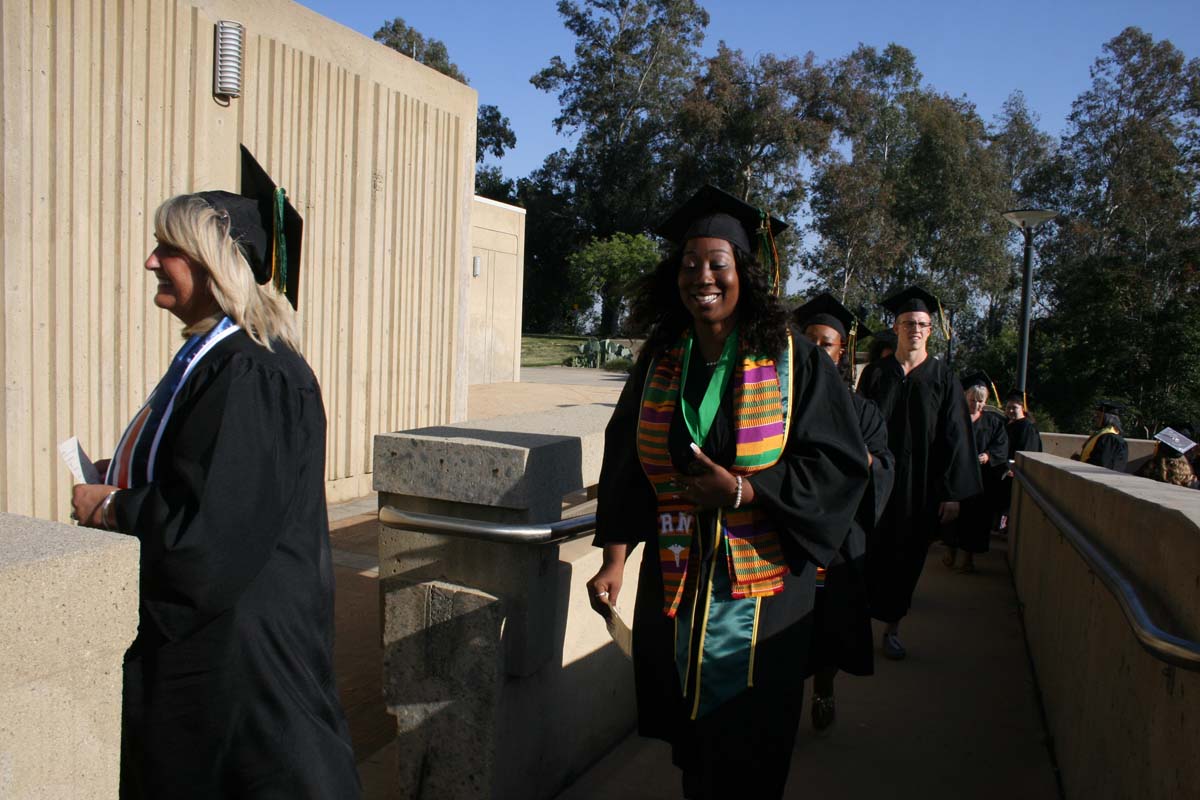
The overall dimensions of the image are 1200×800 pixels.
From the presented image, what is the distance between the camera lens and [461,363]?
421 inches

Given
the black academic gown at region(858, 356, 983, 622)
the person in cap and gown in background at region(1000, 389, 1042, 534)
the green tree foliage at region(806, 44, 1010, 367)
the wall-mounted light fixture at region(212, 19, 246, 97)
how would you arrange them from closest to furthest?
the black academic gown at region(858, 356, 983, 622) < the wall-mounted light fixture at region(212, 19, 246, 97) < the person in cap and gown in background at region(1000, 389, 1042, 534) < the green tree foliage at region(806, 44, 1010, 367)

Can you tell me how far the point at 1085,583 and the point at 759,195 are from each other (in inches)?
1452

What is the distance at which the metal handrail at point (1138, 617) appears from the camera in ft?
6.20

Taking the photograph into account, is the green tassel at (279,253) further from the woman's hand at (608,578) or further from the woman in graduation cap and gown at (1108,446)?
the woman in graduation cap and gown at (1108,446)

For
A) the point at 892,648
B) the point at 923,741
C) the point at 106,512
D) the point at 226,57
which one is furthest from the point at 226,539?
the point at 226,57

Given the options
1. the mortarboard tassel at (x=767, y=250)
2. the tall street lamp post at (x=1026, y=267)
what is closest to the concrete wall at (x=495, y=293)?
the tall street lamp post at (x=1026, y=267)

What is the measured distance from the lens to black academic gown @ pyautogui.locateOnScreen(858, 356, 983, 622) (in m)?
5.38

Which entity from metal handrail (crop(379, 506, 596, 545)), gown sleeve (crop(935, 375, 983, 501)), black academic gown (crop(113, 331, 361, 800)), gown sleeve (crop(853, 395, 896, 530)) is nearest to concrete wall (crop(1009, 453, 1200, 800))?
gown sleeve (crop(935, 375, 983, 501))

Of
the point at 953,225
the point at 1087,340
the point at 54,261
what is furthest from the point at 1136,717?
the point at 953,225

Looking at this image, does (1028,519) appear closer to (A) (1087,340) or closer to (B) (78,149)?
(B) (78,149)

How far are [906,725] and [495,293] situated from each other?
16.0m

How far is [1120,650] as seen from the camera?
9.60ft

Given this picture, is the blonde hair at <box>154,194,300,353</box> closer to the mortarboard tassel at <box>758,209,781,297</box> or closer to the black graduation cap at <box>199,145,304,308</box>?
the black graduation cap at <box>199,145,304,308</box>

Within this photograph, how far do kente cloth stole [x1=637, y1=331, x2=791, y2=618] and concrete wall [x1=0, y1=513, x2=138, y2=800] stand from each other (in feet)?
5.04
